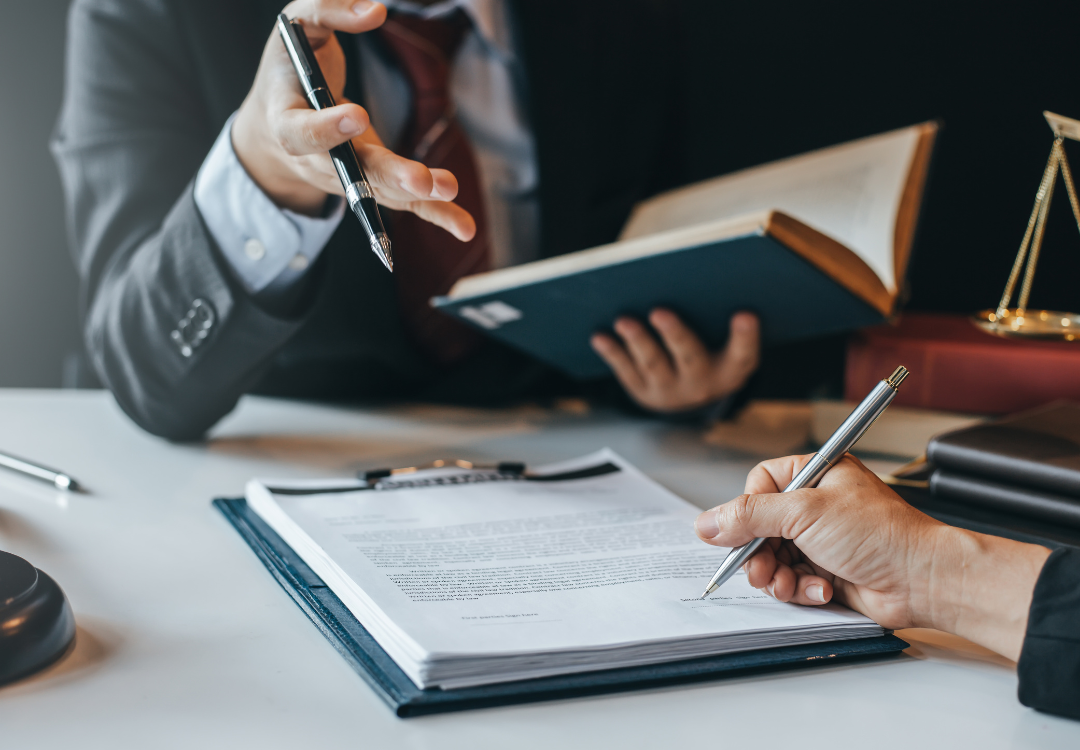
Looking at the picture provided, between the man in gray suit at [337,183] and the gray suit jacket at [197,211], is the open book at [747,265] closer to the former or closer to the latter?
the man in gray suit at [337,183]

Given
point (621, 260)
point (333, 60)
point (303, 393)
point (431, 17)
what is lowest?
point (303, 393)

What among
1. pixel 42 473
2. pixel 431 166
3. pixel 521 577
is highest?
pixel 431 166

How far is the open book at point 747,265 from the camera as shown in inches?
29.5

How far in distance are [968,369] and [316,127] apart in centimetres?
78

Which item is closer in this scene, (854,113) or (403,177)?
(403,177)

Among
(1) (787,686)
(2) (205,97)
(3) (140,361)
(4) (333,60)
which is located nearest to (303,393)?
(3) (140,361)

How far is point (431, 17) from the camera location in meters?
1.25

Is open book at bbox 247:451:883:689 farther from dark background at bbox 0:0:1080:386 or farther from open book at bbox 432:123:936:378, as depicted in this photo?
dark background at bbox 0:0:1080:386

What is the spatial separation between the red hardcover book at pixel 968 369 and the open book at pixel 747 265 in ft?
0.32

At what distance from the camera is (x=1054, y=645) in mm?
440

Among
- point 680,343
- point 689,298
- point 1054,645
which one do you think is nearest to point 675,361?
point 680,343

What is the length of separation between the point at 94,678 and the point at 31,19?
1644 mm

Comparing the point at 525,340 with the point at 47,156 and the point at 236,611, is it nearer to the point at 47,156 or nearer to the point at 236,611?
the point at 236,611

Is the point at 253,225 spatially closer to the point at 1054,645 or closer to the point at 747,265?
the point at 747,265
